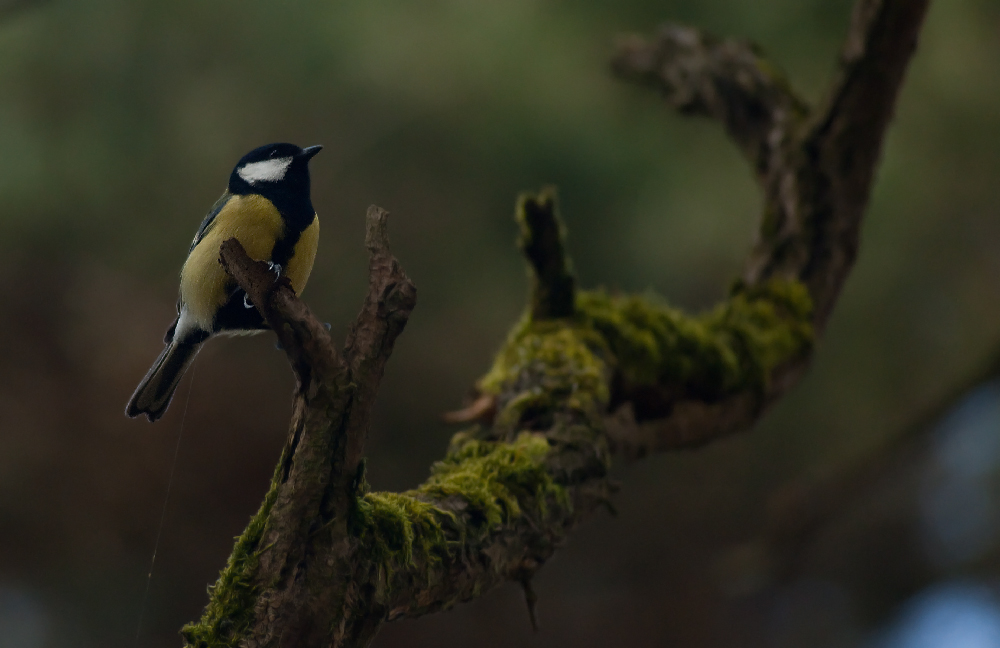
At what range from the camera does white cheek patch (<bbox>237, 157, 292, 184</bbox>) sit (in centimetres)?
156

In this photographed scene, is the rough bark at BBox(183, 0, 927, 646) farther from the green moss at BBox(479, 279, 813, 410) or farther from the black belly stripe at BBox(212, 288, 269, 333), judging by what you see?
the black belly stripe at BBox(212, 288, 269, 333)

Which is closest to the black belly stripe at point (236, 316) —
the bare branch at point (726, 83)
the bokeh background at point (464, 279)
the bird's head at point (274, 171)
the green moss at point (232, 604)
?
the bird's head at point (274, 171)

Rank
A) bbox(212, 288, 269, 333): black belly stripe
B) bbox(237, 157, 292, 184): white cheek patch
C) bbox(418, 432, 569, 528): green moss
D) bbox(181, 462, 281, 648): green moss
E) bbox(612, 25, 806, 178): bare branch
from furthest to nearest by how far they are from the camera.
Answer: bbox(612, 25, 806, 178): bare branch
bbox(237, 157, 292, 184): white cheek patch
bbox(212, 288, 269, 333): black belly stripe
bbox(418, 432, 569, 528): green moss
bbox(181, 462, 281, 648): green moss

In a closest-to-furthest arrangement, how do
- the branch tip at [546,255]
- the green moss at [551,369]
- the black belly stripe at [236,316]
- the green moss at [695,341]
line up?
the black belly stripe at [236,316], the green moss at [551,369], the branch tip at [546,255], the green moss at [695,341]

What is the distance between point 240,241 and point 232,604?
0.62 metres

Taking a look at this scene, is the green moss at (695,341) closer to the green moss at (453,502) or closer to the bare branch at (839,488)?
the green moss at (453,502)

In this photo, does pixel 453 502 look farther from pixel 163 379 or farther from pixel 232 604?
pixel 163 379

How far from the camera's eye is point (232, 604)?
1.03m

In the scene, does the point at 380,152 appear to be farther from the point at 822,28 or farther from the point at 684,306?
the point at 822,28

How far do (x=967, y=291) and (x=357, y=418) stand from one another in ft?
9.54

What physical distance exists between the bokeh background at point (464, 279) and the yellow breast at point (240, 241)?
1.14 meters

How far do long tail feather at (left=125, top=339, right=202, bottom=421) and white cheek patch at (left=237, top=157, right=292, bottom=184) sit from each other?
0.32 m

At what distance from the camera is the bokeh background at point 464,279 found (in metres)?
Result: 2.46

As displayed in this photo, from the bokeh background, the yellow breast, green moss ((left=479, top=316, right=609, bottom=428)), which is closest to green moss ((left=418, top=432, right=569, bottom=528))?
green moss ((left=479, top=316, right=609, bottom=428))
